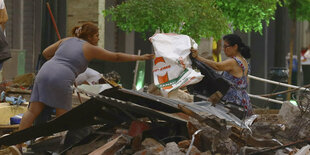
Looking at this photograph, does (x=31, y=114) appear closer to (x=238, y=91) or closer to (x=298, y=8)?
(x=238, y=91)

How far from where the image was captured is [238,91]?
8.32 m

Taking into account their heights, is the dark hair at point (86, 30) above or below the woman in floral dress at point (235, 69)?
above

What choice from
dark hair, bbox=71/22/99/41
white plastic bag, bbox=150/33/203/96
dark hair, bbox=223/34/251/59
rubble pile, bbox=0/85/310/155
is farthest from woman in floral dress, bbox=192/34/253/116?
dark hair, bbox=71/22/99/41

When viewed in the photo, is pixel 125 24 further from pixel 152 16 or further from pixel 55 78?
pixel 55 78

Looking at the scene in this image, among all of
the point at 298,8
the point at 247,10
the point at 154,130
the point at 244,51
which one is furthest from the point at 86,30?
the point at 298,8

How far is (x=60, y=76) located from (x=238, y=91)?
2.12m

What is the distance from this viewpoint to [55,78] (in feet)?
25.0

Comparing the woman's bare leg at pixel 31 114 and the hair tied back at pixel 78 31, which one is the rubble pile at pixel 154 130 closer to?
the woman's bare leg at pixel 31 114

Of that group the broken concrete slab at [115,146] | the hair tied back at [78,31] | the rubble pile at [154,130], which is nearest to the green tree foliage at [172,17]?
the hair tied back at [78,31]

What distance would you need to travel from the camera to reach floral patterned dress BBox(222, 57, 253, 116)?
8188 millimetres

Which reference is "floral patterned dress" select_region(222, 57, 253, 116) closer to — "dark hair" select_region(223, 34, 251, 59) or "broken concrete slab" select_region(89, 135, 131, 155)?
"dark hair" select_region(223, 34, 251, 59)

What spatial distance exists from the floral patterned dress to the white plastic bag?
0.79 meters

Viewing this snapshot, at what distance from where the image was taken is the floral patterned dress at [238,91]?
26.9 feet

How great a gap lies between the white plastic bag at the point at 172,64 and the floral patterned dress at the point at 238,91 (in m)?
0.79
